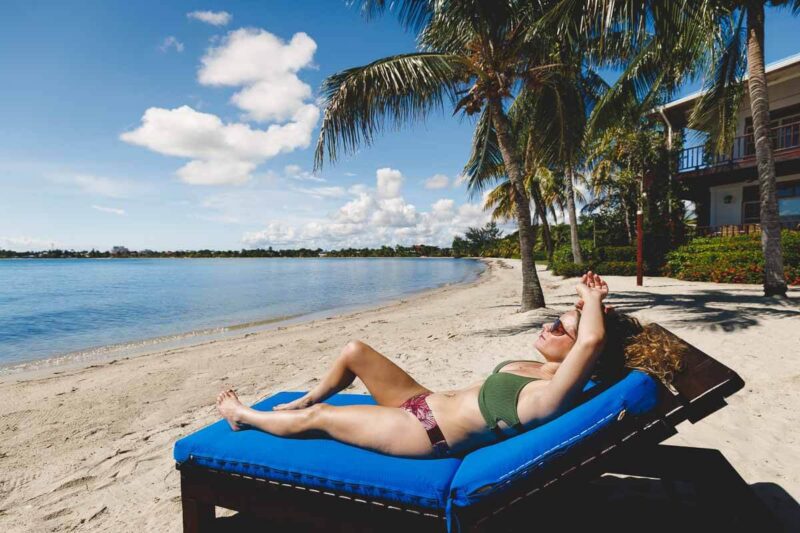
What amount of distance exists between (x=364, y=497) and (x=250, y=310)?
1691cm

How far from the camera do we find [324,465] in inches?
79.0

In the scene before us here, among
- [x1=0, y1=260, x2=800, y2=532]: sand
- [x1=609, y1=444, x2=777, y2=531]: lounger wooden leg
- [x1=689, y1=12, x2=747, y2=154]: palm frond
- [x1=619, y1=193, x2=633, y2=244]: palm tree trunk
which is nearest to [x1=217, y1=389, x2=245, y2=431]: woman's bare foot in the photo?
[x1=0, y1=260, x2=800, y2=532]: sand

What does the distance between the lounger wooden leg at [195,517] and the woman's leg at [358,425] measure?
0.43 meters

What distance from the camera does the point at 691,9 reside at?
789 cm

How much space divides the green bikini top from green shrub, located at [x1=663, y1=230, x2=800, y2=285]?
15.2 metres

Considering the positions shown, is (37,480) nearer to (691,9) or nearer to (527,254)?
(527,254)

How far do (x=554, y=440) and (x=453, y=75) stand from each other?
331 inches

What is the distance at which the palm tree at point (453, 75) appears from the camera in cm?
817

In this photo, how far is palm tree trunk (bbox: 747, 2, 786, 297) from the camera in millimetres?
9391

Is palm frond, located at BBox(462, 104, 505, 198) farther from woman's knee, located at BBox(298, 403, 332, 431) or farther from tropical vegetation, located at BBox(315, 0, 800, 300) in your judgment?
woman's knee, located at BBox(298, 403, 332, 431)

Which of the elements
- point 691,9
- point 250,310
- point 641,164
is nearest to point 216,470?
point 691,9

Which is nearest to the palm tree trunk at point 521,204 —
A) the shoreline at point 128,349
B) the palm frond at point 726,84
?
the palm frond at point 726,84

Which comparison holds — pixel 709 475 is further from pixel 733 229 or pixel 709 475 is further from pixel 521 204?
pixel 733 229

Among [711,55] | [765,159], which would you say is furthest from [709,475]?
[711,55]
